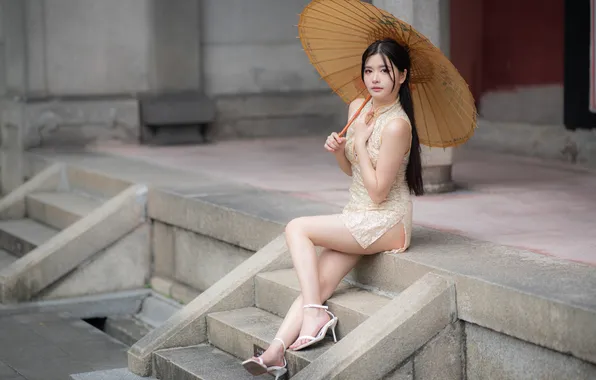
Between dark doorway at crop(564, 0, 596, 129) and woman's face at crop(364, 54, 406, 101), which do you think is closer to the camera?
woman's face at crop(364, 54, 406, 101)

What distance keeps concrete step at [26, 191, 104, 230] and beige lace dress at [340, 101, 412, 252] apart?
140 inches

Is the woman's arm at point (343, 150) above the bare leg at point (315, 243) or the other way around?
above

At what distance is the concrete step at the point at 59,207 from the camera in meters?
8.34

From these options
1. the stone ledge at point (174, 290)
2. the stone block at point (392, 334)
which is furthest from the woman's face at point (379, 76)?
the stone ledge at point (174, 290)

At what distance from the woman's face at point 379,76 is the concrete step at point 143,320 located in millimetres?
2852

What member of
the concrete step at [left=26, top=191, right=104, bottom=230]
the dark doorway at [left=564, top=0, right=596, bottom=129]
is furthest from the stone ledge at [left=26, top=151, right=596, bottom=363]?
the dark doorway at [left=564, top=0, right=596, bottom=129]

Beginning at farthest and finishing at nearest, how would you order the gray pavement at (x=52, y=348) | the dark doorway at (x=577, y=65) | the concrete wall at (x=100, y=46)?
1. the concrete wall at (x=100, y=46)
2. the dark doorway at (x=577, y=65)
3. the gray pavement at (x=52, y=348)

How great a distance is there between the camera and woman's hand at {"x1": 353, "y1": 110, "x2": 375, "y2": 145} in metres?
5.03

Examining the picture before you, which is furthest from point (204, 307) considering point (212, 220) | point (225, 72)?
point (225, 72)

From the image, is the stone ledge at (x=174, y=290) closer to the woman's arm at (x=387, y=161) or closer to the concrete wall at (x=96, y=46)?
the woman's arm at (x=387, y=161)

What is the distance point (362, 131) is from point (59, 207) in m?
4.09

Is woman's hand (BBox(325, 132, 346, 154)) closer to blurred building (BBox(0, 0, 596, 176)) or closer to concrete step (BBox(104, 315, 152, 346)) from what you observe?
concrete step (BBox(104, 315, 152, 346))

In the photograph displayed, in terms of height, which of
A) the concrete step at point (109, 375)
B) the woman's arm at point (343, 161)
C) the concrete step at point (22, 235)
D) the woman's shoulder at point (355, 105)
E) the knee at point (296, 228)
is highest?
the woman's shoulder at point (355, 105)

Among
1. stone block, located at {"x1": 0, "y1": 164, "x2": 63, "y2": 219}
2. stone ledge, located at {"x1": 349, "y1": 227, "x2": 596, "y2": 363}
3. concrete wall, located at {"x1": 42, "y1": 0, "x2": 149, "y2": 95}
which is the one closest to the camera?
stone ledge, located at {"x1": 349, "y1": 227, "x2": 596, "y2": 363}
